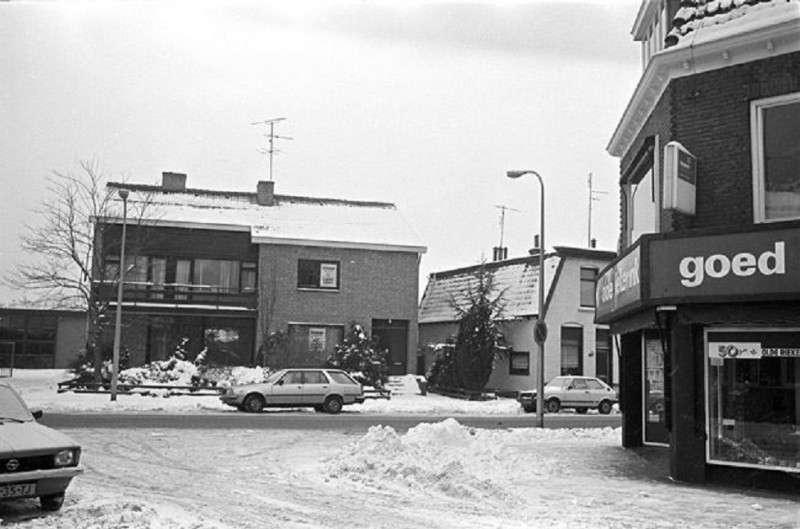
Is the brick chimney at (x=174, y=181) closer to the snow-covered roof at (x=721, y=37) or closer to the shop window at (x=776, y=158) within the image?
the snow-covered roof at (x=721, y=37)

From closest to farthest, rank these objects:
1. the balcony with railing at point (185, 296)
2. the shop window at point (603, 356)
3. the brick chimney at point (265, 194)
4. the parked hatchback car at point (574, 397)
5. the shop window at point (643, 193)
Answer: the shop window at point (643, 193) < the parked hatchback car at point (574, 397) < the balcony with railing at point (185, 296) < the shop window at point (603, 356) < the brick chimney at point (265, 194)

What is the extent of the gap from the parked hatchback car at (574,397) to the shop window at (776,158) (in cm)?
1925

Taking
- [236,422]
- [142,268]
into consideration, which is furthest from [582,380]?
[142,268]

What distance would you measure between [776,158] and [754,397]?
3.55 metres

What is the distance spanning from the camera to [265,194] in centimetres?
4384

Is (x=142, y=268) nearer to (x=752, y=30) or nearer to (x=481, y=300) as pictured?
(x=481, y=300)

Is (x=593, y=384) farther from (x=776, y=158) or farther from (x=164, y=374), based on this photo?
(x=776, y=158)

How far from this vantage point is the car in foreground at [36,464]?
9406 millimetres

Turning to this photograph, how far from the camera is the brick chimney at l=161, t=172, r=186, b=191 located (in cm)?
4406

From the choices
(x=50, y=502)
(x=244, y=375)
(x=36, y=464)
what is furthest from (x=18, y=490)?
(x=244, y=375)

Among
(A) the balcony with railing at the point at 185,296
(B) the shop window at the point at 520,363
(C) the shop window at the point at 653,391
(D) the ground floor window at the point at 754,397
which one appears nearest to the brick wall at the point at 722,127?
(D) the ground floor window at the point at 754,397

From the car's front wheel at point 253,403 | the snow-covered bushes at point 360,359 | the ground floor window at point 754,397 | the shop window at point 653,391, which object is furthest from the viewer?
the snow-covered bushes at point 360,359

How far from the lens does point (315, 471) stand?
1339 centimetres

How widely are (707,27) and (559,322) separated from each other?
26091 mm
